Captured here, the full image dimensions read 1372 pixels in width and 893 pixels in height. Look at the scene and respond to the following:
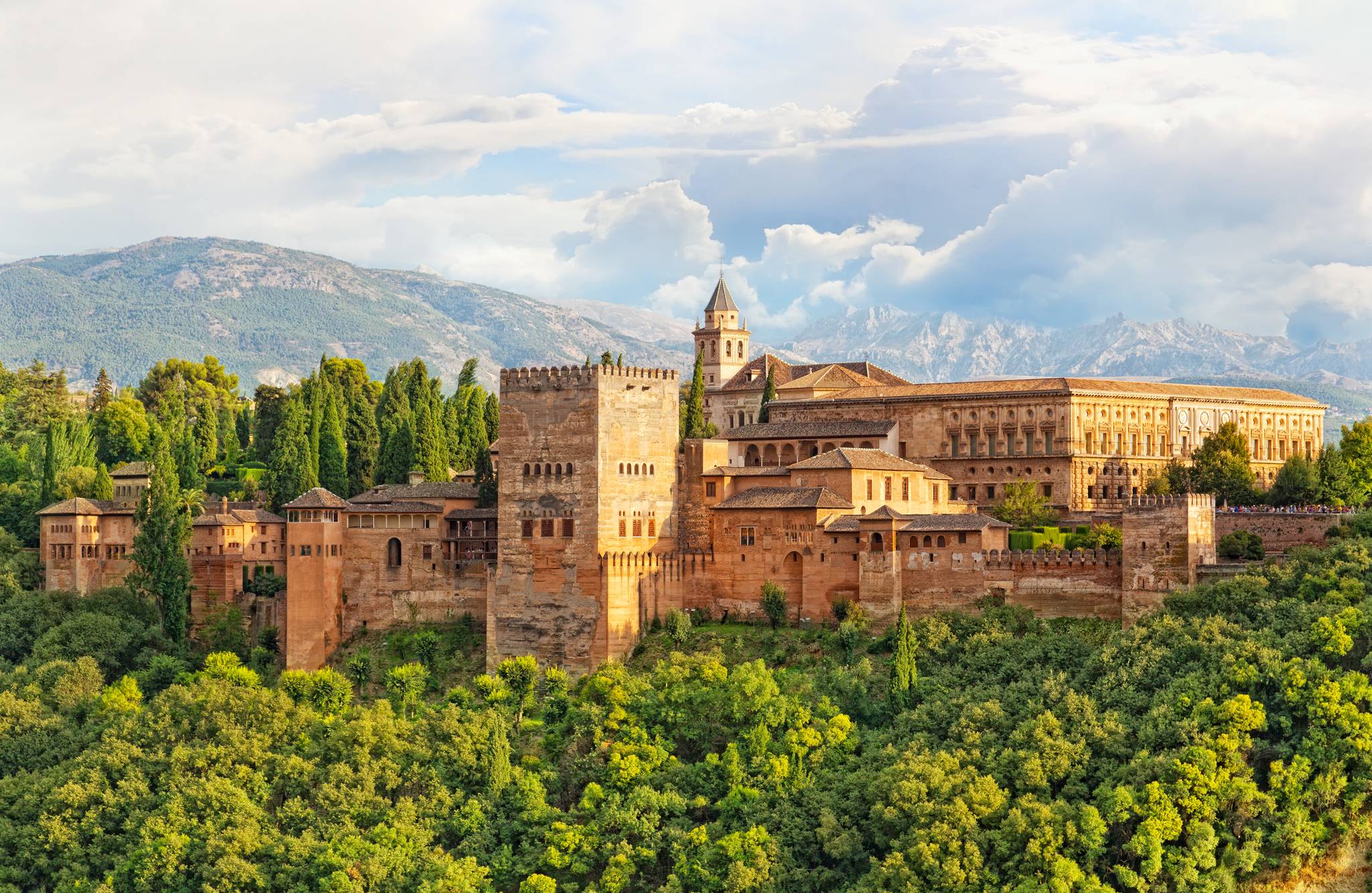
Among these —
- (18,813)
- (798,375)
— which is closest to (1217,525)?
Answer: (798,375)

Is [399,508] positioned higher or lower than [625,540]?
higher

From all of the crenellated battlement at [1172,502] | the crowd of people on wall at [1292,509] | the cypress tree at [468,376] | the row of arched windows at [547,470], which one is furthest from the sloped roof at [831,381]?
the crenellated battlement at [1172,502]

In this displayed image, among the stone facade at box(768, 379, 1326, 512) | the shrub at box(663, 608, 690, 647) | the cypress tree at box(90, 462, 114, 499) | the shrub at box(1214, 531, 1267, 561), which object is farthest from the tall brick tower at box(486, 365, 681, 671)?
the cypress tree at box(90, 462, 114, 499)

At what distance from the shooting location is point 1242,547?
56.9 meters

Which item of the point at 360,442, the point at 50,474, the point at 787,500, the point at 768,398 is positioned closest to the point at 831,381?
the point at 768,398

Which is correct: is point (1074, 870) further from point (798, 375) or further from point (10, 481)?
point (10, 481)

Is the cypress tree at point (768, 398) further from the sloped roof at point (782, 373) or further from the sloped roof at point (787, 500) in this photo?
the sloped roof at point (787, 500)

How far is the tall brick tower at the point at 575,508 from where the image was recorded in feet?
192

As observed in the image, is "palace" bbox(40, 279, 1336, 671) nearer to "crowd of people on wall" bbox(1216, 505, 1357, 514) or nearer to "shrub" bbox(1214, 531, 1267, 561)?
"crowd of people on wall" bbox(1216, 505, 1357, 514)

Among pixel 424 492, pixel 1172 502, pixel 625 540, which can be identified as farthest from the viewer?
pixel 424 492

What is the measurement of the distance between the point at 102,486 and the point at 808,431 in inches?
1161

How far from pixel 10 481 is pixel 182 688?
1145 inches

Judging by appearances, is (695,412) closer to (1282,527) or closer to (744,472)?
(744,472)

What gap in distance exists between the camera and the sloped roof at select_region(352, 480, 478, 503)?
2547 inches
